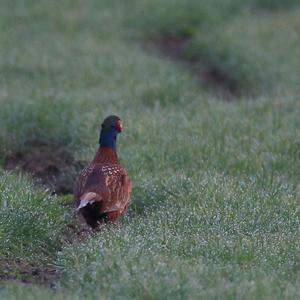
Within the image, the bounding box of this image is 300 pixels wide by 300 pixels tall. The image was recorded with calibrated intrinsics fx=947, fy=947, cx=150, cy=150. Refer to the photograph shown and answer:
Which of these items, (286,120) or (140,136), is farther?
(286,120)

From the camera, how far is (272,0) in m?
17.4

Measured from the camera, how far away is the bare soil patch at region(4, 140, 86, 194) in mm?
9000

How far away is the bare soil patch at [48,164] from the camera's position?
9.00 m

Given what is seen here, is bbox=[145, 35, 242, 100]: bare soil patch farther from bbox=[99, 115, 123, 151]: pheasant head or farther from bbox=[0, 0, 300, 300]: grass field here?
bbox=[99, 115, 123, 151]: pheasant head

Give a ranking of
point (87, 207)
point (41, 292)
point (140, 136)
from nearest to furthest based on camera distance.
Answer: point (41, 292) < point (87, 207) < point (140, 136)

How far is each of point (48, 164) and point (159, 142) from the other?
3.77ft

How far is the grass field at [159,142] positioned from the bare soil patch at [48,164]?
25 millimetres

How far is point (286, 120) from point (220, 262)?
4.68 metres

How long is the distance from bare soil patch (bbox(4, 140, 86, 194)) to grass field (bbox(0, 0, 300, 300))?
25 millimetres

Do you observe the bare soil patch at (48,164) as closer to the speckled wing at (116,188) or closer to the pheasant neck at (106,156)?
the pheasant neck at (106,156)

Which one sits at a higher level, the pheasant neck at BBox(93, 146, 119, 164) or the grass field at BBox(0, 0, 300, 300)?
the pheasant neck at BBox(93, 146, 119, 164)

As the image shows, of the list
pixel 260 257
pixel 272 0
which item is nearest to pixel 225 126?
pixel 260 257

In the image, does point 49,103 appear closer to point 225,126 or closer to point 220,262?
point 225,126

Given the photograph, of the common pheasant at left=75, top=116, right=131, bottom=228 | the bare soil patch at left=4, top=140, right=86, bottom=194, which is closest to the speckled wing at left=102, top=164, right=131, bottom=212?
the common pheasant at left=75, top=116, right=131, bottom=228
